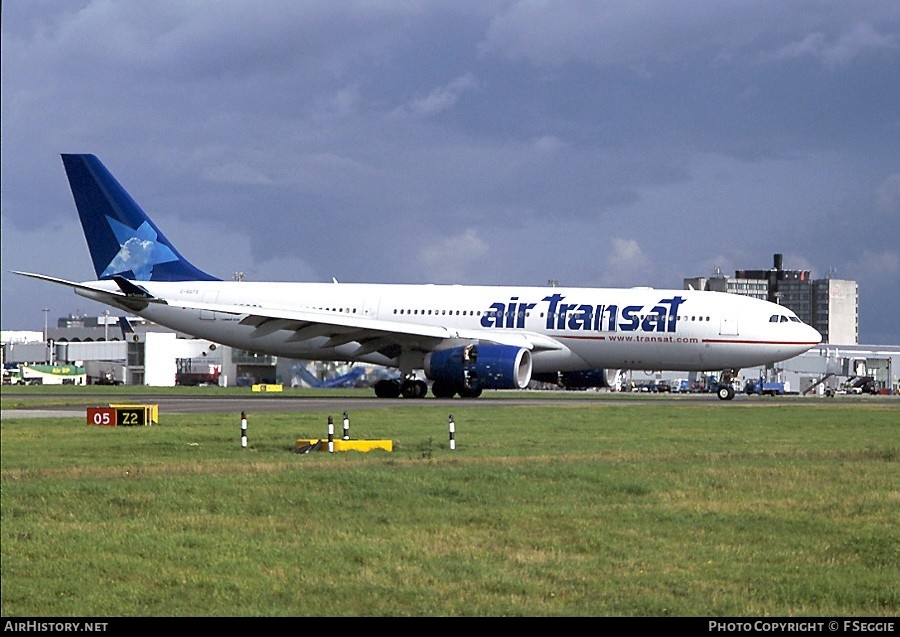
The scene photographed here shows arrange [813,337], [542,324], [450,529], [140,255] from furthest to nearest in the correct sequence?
[140,255]
[542,324]
[813,337]
[450,529]

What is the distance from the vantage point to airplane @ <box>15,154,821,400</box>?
51656 mm

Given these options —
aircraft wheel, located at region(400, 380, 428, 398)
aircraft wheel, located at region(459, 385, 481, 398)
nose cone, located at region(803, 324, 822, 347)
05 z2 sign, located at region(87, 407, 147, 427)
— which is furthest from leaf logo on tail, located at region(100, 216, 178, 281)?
nose cone, located at region(803, 324, 822, 347)

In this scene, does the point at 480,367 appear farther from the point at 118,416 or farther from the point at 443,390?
the point at 118,416

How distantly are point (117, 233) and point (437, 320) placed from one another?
52.3ft

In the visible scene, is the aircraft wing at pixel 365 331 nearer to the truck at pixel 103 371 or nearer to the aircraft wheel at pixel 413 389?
the aircraft wheel at pixel 413 389

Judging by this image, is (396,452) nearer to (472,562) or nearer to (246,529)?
(246,529)

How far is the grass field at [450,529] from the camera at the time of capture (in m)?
12.6

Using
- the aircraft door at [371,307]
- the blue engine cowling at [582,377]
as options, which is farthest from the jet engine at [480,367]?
the blue engine cowling at [582,377]

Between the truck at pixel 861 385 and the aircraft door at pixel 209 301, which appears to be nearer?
the aircraft door at pixel 209 301

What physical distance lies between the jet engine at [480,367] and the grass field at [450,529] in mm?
20734

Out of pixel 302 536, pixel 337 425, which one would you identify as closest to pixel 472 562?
pixel 302 536

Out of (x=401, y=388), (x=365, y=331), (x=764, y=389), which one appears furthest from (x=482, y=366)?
(x=764, y=389)

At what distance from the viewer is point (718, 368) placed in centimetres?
5300

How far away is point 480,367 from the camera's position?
165 feet
